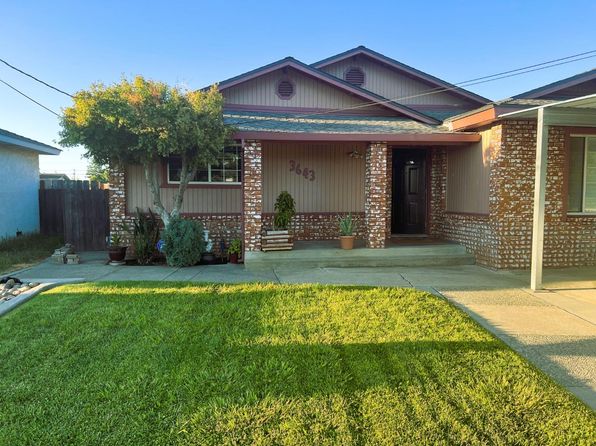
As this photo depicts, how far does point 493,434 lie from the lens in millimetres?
2840

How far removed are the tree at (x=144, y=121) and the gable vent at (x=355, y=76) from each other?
592cm

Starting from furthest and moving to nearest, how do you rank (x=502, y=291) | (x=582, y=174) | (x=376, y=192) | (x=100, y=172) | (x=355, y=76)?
(x=100, y=172) < (x=355, y=76) < (x=376, y=192) < (x=582, y=174) < (x=502, y=291)

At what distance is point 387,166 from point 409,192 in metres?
1.37

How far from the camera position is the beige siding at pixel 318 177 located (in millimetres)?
11117

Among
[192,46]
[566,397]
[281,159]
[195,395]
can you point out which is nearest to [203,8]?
[192,46]

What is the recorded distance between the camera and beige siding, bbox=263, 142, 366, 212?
11.1 m

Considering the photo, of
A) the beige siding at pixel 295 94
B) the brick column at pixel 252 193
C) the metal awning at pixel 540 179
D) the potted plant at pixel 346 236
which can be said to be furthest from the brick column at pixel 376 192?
the metal awning at pixel 540 179

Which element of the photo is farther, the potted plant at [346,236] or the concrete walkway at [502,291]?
the potted plant at [346,236]

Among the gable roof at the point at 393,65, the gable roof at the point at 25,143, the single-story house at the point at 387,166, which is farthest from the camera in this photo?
the gable roof at the point at 393,65

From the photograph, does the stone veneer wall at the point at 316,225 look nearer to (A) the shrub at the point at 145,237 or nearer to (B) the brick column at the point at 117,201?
(A) the shrub at the point at 145,237

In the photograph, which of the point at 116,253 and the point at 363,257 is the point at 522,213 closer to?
the point at 363,257

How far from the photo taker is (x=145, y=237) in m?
9.80

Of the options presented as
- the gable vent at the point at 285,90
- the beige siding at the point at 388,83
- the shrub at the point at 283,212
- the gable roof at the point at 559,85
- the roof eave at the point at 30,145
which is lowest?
the shrub at the point at 283,212

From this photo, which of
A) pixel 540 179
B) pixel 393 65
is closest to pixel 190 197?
pixel 393 65
